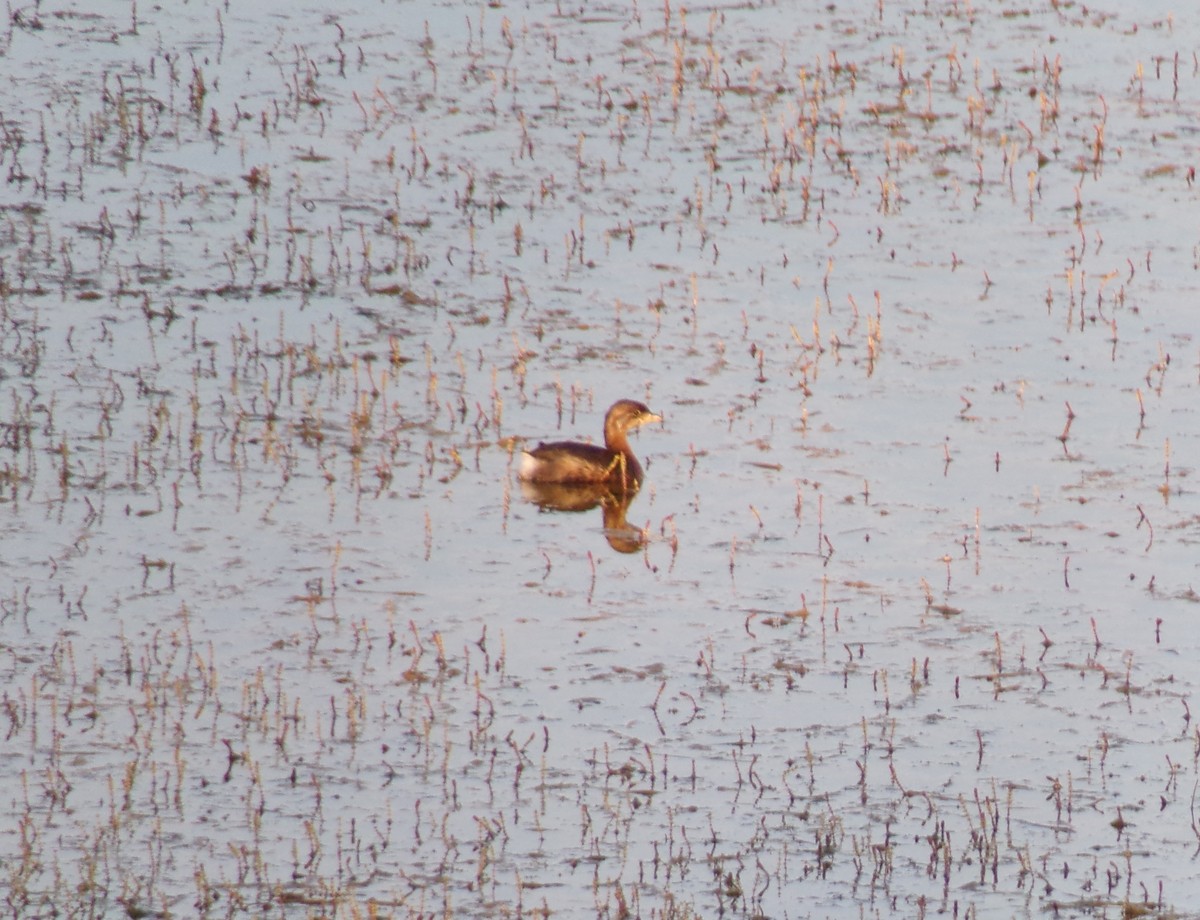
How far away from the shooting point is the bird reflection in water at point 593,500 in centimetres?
1266

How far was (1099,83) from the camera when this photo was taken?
2133 cm

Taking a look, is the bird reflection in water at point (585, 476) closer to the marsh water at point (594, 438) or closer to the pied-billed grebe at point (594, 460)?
the pied-billed grebe at point (594, 460)

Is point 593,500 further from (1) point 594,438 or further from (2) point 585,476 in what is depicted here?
(1) point 594,438

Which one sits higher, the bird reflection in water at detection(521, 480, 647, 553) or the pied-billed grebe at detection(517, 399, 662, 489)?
the pied-billed grebe at detection(517, 399, 662, 489)

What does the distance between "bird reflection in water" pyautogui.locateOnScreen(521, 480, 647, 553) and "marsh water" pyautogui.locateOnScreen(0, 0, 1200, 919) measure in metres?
0.10

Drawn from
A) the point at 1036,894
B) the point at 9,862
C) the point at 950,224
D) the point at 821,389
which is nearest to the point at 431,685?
the point at 9,862

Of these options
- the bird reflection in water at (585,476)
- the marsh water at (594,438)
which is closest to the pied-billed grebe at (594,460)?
the bird reflection in water at (585,476)

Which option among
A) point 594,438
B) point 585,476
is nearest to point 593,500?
point 585,476

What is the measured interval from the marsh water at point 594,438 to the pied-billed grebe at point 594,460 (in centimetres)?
27

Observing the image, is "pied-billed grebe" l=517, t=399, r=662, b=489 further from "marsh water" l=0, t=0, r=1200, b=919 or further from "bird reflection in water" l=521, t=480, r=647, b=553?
"marsh water" l=0, t=0, r=1200, b=919

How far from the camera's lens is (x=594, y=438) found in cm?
1411

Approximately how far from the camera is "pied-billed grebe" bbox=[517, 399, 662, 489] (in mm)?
13094

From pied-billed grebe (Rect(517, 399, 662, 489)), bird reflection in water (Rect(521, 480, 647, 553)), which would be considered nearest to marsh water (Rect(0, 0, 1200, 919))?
bird reflection in water (Rect(521, 480, 647, 553))

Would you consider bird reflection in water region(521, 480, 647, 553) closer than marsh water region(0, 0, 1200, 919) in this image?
No
